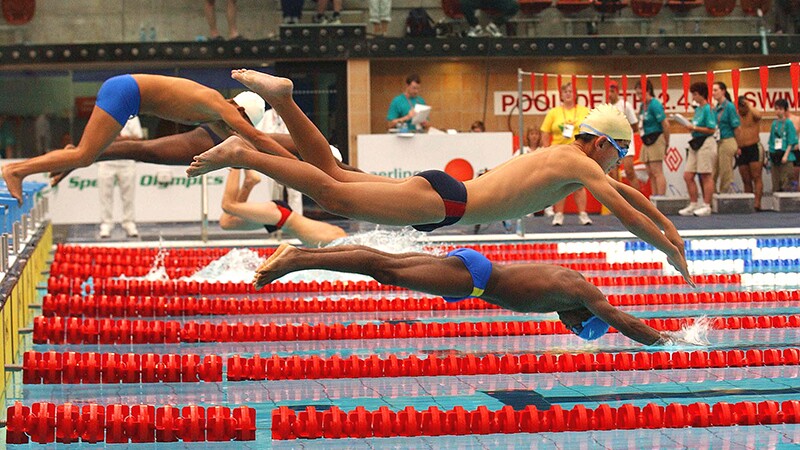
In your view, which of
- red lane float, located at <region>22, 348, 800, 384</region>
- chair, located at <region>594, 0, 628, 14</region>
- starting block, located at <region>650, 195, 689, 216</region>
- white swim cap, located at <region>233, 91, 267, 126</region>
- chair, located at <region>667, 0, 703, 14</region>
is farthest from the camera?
chair, located at <region>667, 0, 703, 14</region>

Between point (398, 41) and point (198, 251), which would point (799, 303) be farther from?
point (398, 41)

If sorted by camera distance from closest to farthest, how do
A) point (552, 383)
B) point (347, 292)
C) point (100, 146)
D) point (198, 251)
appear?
1. point (552, 383)
2. point (100, 146)
3. point (347, 292)
4. point (198, 251)

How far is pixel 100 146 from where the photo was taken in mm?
6125

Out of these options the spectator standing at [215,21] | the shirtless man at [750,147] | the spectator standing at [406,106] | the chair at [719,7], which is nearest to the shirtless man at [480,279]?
the spectator standing at [406,106]

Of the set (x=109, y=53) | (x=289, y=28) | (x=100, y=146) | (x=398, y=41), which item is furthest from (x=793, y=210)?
(x=100, y=146)

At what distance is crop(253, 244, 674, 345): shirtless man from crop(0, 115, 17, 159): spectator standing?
12668 mm

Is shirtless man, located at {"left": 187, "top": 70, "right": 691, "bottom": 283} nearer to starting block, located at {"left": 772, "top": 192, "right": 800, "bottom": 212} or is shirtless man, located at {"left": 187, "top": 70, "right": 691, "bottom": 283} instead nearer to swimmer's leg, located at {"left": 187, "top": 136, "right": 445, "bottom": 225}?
swimmer's leg, located at {"left": 187, "top": 136, "right": 445, "bottom": 225}

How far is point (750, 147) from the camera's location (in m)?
14.9

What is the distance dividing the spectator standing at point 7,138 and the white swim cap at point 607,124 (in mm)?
13079

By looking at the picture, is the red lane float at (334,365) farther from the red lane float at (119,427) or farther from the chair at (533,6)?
the chair at (533,6)

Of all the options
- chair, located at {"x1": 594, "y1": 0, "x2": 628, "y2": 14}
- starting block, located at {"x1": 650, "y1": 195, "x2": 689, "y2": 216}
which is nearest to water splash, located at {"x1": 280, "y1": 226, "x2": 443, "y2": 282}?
starting block, located at {"x1": 650, "y1": 195, "x2": 689, "y2": 216}

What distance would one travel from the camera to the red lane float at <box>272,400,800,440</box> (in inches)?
180

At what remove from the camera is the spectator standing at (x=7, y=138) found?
16.8 meters

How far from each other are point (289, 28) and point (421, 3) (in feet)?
6.83
